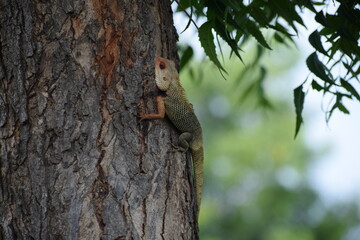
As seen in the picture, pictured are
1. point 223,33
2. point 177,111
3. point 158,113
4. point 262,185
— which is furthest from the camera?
point 262,185

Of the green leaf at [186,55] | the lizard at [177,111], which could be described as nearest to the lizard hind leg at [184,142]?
the lizard at [177,111]

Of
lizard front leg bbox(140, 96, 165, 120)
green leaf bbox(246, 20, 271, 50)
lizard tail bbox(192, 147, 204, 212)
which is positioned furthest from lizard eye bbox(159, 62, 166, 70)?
lizard tail bbox(192, 147, 204, 212)

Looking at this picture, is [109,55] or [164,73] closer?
[109,55]

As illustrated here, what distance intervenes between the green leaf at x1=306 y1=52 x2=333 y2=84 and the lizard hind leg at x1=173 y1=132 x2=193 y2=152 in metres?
0.74

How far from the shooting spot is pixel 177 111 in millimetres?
3240

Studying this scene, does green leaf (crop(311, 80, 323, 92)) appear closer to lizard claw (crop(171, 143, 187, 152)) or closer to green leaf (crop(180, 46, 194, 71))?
lizard claw (crop(171, 143, 187, 152))

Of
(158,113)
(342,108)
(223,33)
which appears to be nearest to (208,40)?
(223,33)

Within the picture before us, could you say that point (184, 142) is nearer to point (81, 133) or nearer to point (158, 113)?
point (158, 113)

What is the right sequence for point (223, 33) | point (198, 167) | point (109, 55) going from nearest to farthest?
1. point (223, 33)
2. point (109, 55)
3. point (198, 167)

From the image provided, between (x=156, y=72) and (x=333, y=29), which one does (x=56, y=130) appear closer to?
(x=156, y=72)

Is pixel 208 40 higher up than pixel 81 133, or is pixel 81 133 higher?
pixel 208 40

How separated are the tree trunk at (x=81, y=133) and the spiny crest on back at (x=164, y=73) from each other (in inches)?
2.8

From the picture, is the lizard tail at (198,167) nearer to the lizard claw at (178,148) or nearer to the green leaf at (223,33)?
the lizard claw at (178,148)

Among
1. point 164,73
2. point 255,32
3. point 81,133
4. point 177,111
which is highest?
point 255,32
